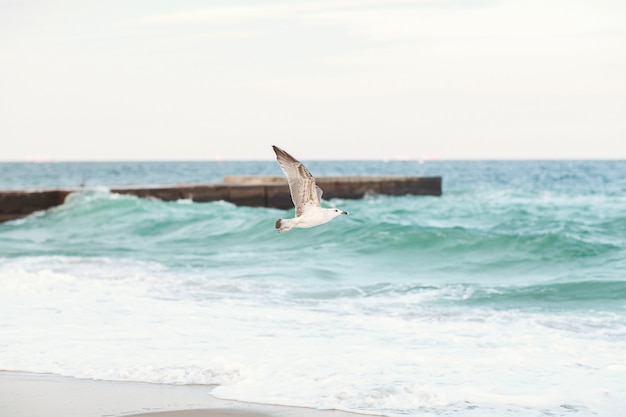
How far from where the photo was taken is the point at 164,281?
13.3 meters

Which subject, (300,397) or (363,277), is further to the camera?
(363,277)

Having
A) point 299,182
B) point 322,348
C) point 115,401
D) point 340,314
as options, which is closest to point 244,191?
point 340,314

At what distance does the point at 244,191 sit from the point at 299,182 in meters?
22.4

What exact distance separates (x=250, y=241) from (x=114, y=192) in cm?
916

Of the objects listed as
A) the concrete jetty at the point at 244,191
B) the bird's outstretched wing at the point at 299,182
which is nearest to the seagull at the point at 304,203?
the bird's outstretched wing at the point at 299,182

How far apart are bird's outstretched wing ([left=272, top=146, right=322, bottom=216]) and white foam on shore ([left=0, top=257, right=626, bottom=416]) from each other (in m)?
1.30

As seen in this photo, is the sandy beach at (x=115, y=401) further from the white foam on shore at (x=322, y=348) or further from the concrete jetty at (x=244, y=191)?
the concrete jetty at (x=244, y=191)

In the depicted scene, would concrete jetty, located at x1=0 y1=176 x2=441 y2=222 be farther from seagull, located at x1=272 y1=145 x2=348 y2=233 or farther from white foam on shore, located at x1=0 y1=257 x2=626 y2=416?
seagull, located at x1=272 y1=145 x2=348 y2=233

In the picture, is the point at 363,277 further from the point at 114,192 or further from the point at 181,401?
the point at 114,192

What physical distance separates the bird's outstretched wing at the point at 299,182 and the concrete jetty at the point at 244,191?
18.6 metres

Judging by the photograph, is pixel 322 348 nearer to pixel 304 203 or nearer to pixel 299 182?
pixel 304 203

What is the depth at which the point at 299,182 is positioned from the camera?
22.8 ft

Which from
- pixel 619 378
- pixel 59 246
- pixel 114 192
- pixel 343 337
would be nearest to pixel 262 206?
pixel 114 192

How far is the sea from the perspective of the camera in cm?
696
